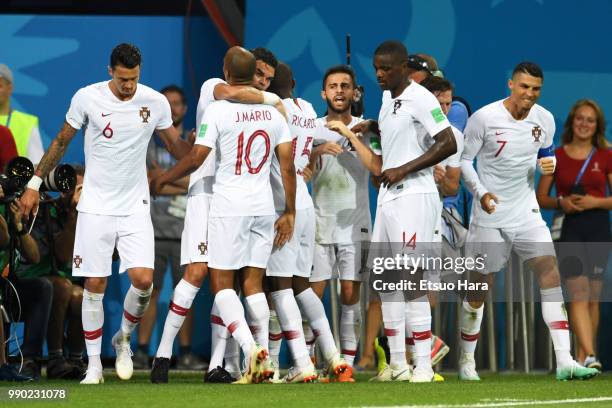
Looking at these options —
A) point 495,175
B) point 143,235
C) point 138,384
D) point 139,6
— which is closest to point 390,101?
point 495,175

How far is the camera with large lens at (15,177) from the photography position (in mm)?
9633

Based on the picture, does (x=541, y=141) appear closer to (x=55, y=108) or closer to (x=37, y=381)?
(x=37, y=381)

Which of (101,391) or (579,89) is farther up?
(579,89)

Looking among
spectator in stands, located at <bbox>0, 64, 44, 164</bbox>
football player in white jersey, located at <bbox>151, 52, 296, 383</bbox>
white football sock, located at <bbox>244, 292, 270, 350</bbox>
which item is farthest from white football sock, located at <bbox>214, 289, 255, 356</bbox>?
spectator in stands, located at <bbox>0, 64, 44, 164</bbox>

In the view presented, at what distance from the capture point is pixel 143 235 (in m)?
9.95

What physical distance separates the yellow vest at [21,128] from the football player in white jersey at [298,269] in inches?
109

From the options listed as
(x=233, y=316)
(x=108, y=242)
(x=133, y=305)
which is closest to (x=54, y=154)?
(x=108, y=242)

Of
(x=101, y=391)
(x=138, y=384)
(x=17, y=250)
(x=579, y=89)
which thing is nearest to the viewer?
(x=101, y=391)

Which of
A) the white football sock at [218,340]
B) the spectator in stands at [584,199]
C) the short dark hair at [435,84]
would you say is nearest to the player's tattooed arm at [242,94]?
the white football sock at [218,340]

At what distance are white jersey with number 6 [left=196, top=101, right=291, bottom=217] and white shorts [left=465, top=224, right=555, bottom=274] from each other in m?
1.92

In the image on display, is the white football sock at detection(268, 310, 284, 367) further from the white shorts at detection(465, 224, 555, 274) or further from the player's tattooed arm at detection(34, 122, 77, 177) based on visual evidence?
the player's tattooed arm at detection(34, 122, 77, 177)

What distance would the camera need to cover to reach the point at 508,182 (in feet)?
35.1

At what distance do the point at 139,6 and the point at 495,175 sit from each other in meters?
4.92

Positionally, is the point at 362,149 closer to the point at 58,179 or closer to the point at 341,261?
the point at 341,261
